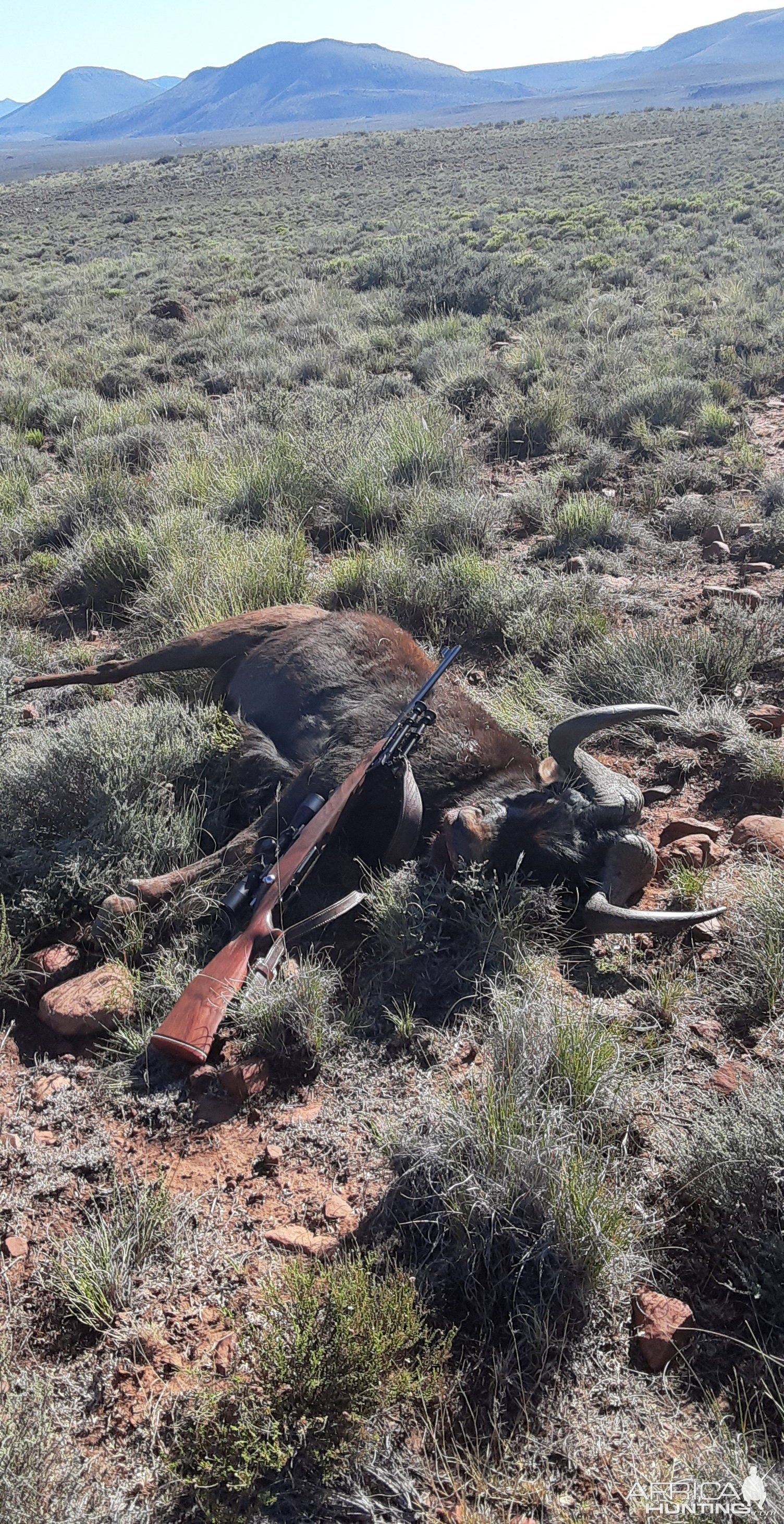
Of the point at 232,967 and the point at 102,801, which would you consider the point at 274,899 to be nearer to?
the point at 232,967

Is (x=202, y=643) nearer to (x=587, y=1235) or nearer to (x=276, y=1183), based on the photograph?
(x=276, y=1183)

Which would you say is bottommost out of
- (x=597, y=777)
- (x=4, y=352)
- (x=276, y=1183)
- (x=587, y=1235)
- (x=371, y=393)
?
(x=276, y=1183)

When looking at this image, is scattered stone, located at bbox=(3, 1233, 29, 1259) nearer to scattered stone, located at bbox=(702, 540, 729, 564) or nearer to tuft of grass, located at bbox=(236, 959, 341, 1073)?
tuft of grass, located at bbox=(236, 959, 341, 1073)

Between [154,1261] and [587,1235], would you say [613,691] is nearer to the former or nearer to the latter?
[587,1235]

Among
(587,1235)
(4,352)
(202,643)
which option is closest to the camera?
(587,1235)

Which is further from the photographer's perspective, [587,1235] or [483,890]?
[483,890]

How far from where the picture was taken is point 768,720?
496 centimetres

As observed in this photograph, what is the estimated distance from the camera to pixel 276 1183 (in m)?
2.73

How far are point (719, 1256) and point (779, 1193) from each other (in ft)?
0.81

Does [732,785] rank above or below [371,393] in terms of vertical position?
below

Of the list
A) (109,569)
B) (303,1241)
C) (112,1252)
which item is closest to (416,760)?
(303,1241)

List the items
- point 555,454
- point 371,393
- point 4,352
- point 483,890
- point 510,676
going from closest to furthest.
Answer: point 483,890
point 510,676
point 555,454
point 371,393
point 4,352

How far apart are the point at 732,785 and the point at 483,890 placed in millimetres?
1797

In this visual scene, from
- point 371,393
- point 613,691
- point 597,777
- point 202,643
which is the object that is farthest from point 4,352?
point 597,777
